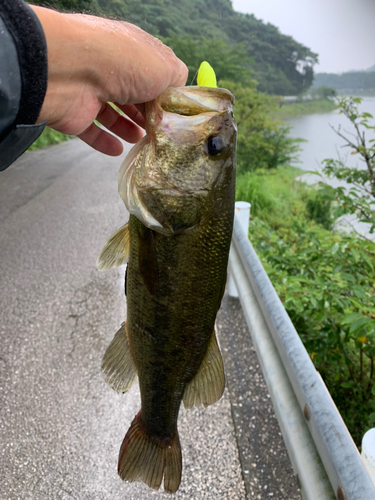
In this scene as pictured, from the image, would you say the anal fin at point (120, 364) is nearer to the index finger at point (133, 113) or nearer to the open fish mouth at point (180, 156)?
the open fish mouth at point (180, 156)

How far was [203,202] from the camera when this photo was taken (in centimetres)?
139

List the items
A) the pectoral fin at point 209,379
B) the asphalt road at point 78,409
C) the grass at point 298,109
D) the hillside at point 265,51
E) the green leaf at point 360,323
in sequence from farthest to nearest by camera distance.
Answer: the grass at point 298,109 < the hillside at point 265,51 < the green leaf at point 360,323 < the asphalt road at point 78,409 < the pectoral fin at point 209,379

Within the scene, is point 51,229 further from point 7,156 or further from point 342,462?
point 342,462

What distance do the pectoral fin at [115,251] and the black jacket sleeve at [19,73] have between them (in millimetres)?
509

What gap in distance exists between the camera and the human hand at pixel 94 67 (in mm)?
1190

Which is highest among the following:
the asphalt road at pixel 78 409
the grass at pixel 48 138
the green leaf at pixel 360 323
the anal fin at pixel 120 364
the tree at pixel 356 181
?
the tree at pixel 356 181

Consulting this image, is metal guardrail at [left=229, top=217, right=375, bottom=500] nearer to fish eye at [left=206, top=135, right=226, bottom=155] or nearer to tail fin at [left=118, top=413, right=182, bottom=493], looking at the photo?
tail fin at [left=118, top=413, right=182, bottom=493]

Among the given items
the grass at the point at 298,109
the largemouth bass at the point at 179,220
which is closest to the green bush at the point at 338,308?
the largemouth bass at the point at 179,220

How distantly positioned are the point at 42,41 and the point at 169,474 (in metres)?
1.76

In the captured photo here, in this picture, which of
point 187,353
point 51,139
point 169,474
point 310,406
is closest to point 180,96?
point 187,353

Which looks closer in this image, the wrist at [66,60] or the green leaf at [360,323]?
the wrist at [66,60]

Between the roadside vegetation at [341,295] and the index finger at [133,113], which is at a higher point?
the index finger at [133,113]

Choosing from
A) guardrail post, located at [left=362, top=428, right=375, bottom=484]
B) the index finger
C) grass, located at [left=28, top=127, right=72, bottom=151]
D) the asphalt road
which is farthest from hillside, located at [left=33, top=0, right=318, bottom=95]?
guardrail post, located at [left=362, top=428, right=375, bottom=484]

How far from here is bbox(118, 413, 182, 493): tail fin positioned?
159cm
